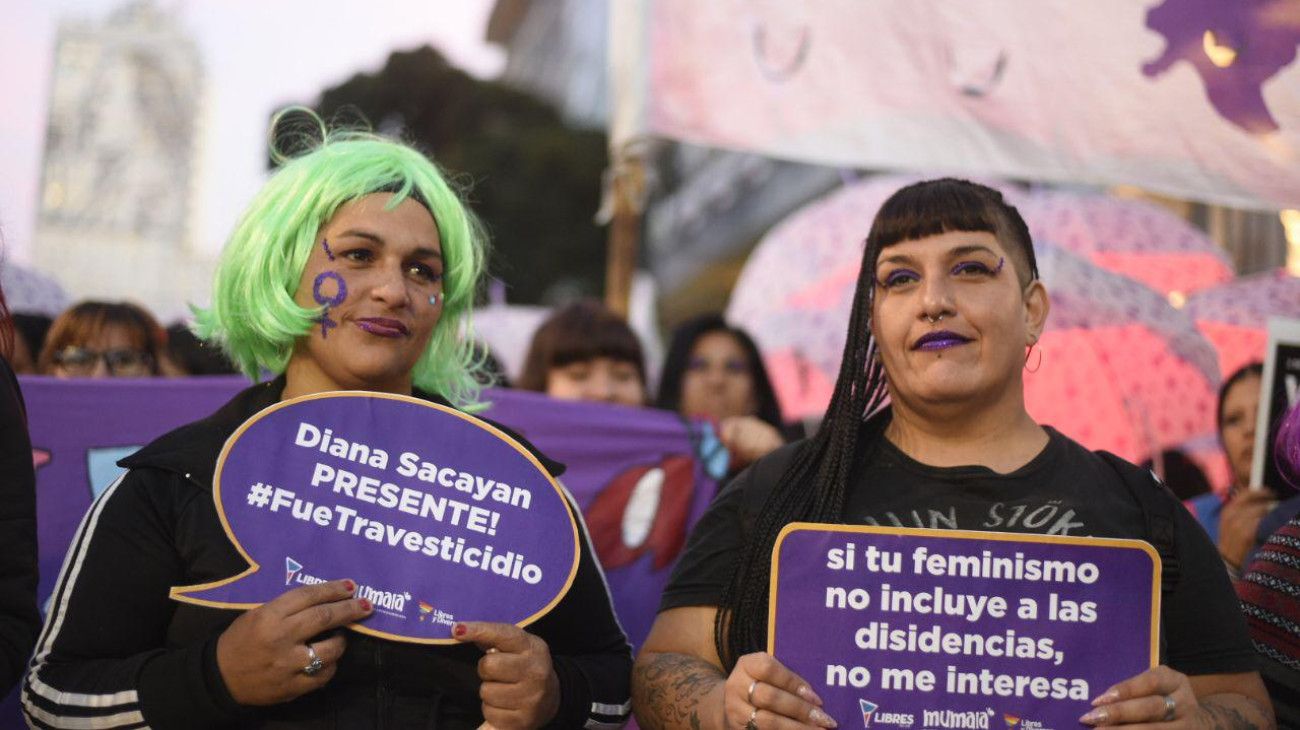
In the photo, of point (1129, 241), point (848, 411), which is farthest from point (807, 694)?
point (1129, 241)

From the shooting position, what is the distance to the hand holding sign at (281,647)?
2168mm

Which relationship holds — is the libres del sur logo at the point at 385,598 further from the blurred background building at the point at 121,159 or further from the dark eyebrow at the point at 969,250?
the blurred background building at the point at 121,159

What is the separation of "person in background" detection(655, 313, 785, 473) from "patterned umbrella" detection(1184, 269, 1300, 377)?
154 centimetres

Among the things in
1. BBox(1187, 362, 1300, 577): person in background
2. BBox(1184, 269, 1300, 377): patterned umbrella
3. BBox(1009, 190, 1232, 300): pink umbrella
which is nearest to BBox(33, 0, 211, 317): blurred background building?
BBox(1009, 190, 1232, 300): pink umbrella

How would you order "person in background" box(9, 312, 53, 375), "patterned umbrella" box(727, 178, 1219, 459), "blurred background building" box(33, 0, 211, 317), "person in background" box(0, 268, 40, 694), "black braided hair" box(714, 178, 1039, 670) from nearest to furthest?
"person in background" box(0, 268, 40, 694), "black braided hair" box(714, 178, 1039, 670), "person in background" box(9, 312, 53, 375), "patterned umbrella" box(727, 178, 1219, 459), "blurred background building" box(33, 0, 211, 317)

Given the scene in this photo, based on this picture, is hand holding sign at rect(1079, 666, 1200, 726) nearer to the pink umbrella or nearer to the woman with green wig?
the woman with green wig

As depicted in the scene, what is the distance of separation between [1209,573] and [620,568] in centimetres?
214

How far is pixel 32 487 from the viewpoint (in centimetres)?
222

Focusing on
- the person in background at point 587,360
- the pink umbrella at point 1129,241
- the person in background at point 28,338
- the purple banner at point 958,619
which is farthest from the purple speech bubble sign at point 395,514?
the pink umbrella at point 1129,241

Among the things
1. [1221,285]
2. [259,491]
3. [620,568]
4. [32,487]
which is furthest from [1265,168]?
[32,487]

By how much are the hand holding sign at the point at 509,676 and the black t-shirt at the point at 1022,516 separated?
1.16 feet

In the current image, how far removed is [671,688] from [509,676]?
0.31m

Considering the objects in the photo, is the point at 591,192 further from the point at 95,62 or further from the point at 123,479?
the point at 123,479

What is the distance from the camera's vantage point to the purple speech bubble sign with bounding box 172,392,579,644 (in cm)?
230
